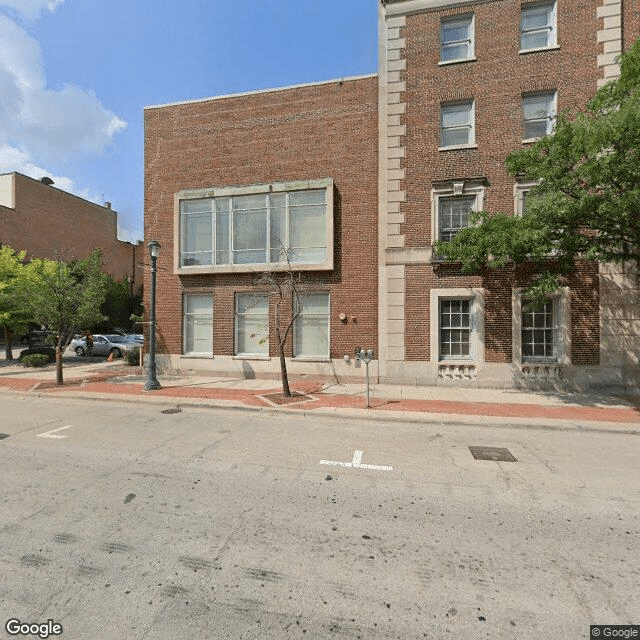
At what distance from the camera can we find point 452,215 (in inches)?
500

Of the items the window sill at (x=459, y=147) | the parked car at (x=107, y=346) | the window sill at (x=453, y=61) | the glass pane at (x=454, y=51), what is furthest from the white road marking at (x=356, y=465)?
the parked car at (x=107, y=346)

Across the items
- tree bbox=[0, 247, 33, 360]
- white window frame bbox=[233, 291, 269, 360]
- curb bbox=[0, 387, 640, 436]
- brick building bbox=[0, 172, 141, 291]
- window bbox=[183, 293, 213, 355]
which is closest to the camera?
curb bbox=[0, 387, 640, 436]

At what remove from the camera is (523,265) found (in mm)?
11906

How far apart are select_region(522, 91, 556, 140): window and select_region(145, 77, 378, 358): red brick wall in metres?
A: 5.30

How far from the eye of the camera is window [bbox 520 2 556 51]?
1230 cm

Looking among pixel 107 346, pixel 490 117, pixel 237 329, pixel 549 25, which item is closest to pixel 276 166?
pixel 237 329

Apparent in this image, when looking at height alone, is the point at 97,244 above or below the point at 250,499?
above

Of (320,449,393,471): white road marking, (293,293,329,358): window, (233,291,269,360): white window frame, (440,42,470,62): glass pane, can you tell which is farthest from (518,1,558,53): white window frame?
(320,449,393,471): white road marking

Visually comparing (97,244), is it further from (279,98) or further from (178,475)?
(178,475)

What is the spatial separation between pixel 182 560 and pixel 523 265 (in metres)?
12.6

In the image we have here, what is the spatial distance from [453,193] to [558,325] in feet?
19.1

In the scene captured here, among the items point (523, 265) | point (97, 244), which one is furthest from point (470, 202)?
point (97, 244)

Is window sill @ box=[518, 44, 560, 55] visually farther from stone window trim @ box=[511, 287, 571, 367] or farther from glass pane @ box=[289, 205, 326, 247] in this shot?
glass pane @ box=[289, 205, 326, 247]
